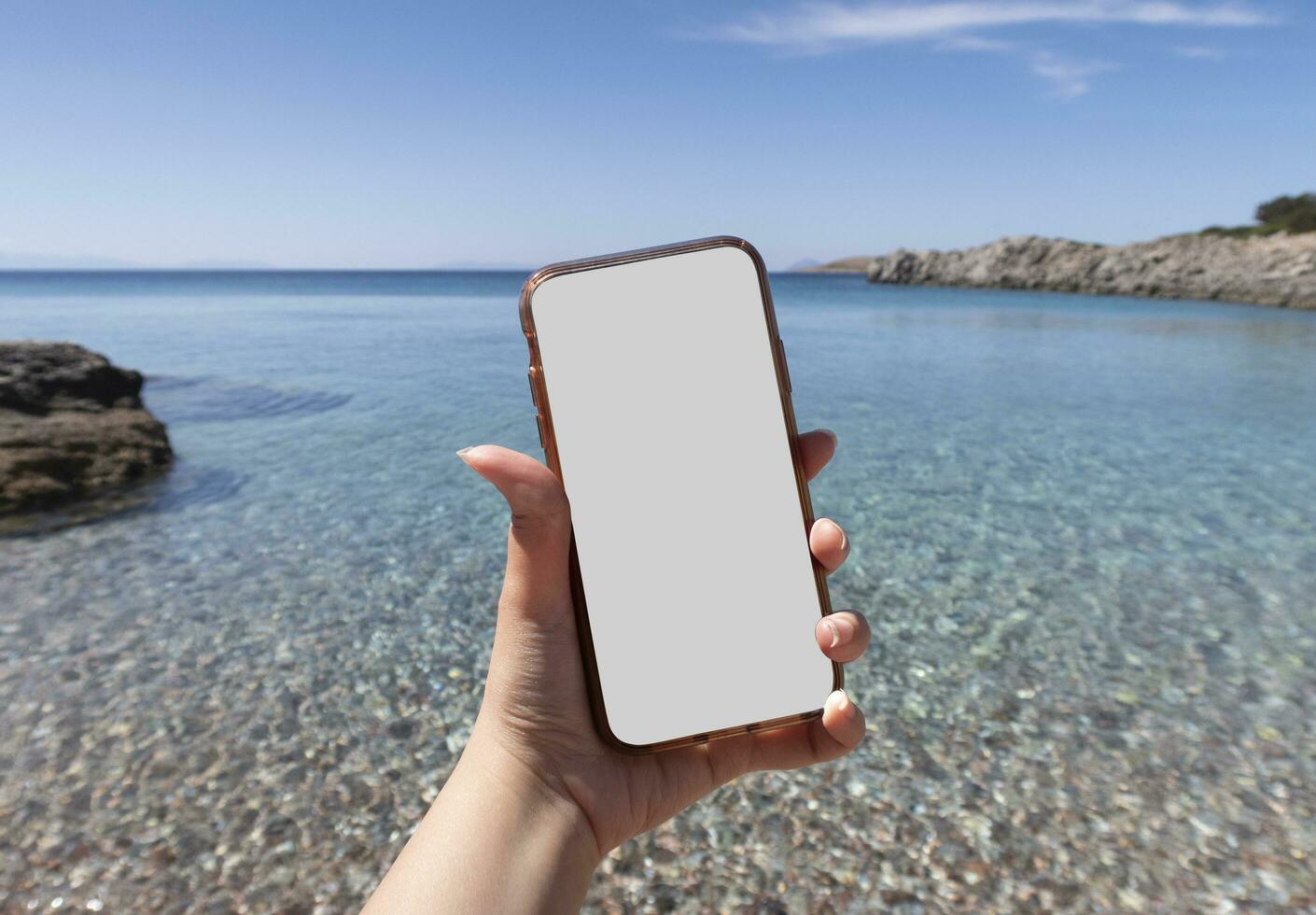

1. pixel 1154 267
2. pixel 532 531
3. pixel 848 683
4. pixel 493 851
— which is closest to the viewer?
pixel 493 851

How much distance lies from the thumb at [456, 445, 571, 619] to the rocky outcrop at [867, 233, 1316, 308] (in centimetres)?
5829

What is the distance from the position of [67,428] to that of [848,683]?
10816mm

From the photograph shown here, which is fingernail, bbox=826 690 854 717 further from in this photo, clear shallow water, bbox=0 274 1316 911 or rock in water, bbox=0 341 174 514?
rock in water, bbox=0 341 174 514

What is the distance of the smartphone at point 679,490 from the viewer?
2.11 m

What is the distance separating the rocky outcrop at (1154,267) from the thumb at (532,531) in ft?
191

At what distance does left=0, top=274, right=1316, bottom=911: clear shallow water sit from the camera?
3.74 m

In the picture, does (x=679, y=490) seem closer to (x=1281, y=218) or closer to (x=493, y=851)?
(x=493, y=851)

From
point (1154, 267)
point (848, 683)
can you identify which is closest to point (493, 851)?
point (848, 683)

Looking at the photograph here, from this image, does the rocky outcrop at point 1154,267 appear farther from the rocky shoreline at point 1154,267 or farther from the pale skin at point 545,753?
the pale skin at point 545,753

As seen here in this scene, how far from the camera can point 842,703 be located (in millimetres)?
2082

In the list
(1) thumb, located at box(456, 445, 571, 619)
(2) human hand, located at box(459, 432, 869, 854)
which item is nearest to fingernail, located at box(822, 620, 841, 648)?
(2) human hand, located at box(459, 432, 869, 854)

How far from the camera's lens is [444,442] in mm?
12180

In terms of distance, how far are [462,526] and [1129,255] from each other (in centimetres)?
6952

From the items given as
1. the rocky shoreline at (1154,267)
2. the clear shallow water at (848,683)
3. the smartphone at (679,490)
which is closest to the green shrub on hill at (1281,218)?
the rocky shoreline at (1154,267)
